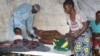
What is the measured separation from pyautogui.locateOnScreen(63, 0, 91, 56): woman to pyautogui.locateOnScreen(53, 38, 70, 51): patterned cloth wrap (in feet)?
0.31

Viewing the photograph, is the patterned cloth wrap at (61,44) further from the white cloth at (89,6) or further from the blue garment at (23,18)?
the white cloth at (89,6)

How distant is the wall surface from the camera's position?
2541 mm

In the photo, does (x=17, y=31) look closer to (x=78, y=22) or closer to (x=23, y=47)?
(x=23, y=47)

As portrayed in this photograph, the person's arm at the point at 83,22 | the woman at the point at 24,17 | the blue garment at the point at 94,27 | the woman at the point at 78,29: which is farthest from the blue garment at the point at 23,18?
the blue garment at the point at 94,27

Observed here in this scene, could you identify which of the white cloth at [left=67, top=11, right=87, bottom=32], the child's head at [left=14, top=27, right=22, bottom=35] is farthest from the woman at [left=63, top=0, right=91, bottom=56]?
the child's head at [left=14, top=27, right=22, bottom=35]

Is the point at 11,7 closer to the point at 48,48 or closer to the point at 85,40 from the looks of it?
the point at 48,48

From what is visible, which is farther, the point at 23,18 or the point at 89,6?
the point at 23,18

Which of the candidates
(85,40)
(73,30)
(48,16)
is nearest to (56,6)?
(48,16)

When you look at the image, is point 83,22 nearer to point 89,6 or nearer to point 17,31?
point 89,6

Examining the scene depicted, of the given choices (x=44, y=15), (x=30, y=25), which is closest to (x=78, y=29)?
(x=44, y=15)

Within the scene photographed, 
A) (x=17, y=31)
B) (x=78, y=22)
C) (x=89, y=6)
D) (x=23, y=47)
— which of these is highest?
(x=89, y=6)

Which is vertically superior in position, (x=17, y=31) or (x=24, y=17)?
(x=24, y=17)

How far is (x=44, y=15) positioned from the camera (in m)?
2.57

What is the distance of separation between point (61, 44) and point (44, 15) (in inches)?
13.9
